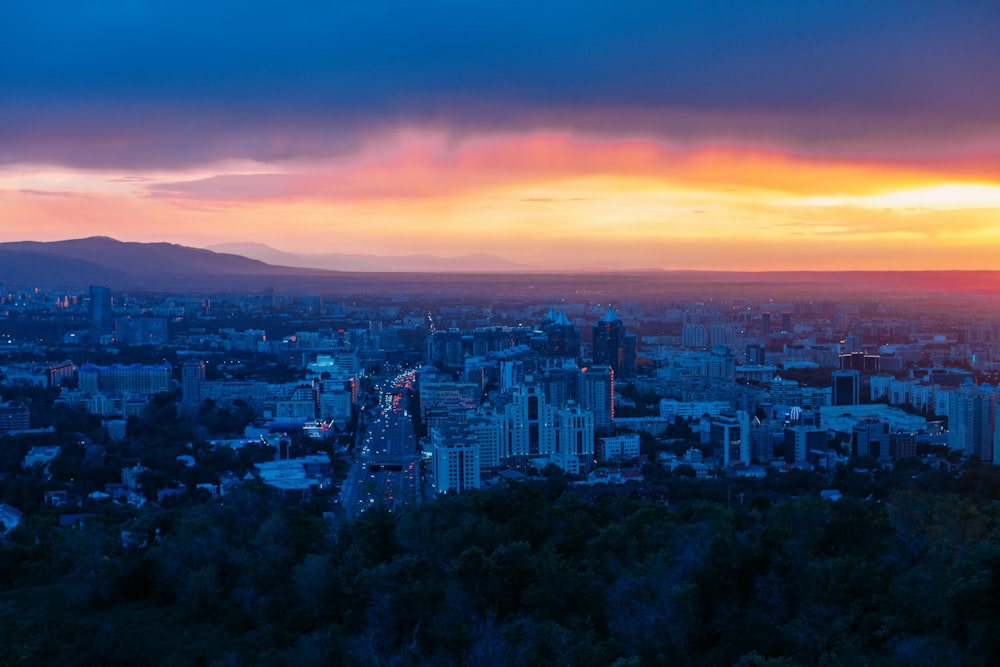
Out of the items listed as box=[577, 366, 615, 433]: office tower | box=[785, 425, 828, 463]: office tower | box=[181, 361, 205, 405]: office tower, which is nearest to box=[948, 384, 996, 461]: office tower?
box=[785, 425, 828, 463]: office tower

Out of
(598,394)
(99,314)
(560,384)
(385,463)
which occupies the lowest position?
(385,463)

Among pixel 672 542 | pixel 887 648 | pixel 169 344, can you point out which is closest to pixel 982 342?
pixel 672 542

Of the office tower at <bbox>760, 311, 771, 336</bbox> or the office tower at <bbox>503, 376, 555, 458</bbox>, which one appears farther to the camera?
the office tower at <bbox>760, 311, 771, 336</bbox>

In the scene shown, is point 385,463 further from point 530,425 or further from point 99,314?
→ point 99,314

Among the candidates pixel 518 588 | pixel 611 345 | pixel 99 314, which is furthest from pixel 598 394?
pixel 99 314

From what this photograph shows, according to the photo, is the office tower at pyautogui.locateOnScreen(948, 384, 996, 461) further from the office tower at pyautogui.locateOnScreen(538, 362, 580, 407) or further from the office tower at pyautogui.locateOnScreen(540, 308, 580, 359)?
the office tower at pyautogui.locateOnScreen(540, 308, 580, 359)

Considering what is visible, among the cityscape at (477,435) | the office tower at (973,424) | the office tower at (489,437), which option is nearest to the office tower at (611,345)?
the cityscape at (477,435)

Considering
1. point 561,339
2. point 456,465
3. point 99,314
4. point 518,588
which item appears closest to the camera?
point 518,588

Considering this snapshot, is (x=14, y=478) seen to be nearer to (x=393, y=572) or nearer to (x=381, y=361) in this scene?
(x=393, y=572)
